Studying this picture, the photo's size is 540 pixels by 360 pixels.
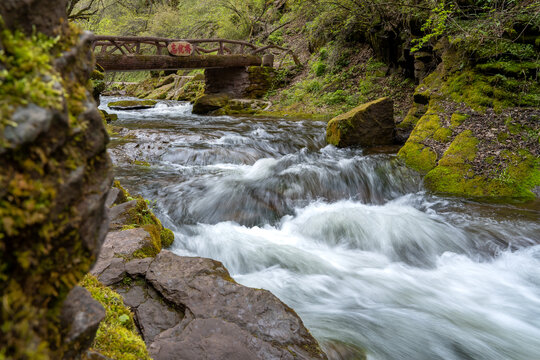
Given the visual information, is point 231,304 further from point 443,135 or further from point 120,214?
point 443,135

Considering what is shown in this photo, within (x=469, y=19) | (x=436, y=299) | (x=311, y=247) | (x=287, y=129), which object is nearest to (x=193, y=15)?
(x=287, y=129)

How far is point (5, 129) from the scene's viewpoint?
0.75 meters

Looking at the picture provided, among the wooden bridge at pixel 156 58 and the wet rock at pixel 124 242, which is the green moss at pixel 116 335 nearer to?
the wet rock at pixel 124 242

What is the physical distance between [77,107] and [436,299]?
4.48m

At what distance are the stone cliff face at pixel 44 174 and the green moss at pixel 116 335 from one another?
Answer: 0.63m

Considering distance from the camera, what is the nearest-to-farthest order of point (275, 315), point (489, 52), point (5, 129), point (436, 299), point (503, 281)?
point (5, 129), point (275, 315), point (436, 299), point (503, 281), point (489, 52)

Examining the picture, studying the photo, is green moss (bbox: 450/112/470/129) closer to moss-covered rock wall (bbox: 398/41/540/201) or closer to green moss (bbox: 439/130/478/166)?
moss-covered rock wall (bbox: 398/41/540/201)

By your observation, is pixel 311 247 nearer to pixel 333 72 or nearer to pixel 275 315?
pixel 275 315

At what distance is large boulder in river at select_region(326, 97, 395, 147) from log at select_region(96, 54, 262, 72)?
8549mm

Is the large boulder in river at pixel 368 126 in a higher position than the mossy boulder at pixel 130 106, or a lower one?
higher

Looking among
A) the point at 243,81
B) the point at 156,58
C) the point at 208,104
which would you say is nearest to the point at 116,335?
the point at 156,58

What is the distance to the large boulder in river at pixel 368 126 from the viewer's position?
352 inches

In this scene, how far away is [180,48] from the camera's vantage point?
47.3ft

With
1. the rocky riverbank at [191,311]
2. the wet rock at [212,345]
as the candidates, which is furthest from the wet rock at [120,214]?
the wet rock at [212,345]
